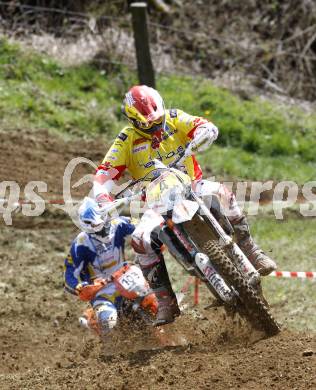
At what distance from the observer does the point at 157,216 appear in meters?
7.31

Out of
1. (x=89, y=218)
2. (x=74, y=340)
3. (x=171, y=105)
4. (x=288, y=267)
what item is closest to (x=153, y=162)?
(x=89, y=218)

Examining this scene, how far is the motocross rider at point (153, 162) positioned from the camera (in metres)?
7.50

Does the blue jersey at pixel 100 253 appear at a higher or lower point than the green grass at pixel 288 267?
higher

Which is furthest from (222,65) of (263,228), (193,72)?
(263,228)

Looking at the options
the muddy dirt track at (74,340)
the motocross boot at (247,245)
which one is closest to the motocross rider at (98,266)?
the muddy dirt track at (74,340)

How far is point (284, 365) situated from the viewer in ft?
20.5

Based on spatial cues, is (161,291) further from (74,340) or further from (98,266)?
(74,340)

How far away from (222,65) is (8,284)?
977 cm

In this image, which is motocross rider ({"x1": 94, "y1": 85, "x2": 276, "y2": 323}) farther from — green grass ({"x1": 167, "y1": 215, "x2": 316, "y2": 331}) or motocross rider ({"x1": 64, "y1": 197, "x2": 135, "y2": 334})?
motocross rider ({"x1": 64, "y1": 197, "x2": 135, "y2": 334})

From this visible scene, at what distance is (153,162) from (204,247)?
3.77 ft

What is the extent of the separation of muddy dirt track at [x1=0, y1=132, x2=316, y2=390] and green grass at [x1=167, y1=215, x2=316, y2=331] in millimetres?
854

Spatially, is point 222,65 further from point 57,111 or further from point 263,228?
point 263,228

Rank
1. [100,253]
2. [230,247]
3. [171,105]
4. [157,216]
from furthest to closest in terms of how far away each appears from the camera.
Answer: [171,105], [100,253], [157,216], [230,247]

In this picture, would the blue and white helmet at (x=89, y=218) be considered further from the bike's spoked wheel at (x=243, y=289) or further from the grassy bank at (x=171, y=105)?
the grassy bank at (x=171, y=105)
